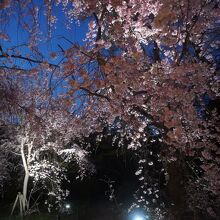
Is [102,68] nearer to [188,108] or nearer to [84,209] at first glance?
[188,108]

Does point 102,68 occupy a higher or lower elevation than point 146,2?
lower

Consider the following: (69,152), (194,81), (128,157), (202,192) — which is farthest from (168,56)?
(128,157)

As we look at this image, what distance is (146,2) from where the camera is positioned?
744 cm

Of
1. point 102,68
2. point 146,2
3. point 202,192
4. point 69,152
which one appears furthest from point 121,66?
point 69,152

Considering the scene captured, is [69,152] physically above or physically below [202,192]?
above

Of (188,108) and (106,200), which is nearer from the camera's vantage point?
(188,108)

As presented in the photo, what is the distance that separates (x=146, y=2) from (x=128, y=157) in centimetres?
1294

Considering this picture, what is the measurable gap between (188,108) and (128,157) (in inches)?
487

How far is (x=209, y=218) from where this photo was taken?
9.93 meters

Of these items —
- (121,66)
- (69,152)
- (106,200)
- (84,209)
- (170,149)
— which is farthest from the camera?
(106,200)

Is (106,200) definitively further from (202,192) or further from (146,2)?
(146,2)

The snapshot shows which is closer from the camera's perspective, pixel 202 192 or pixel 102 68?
pixel 102 68

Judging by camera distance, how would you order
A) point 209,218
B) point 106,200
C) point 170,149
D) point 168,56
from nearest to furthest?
point 170,149 → point 168,56 → point 209,218 → point 106,200

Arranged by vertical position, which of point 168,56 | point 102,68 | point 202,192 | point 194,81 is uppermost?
point 168,56
